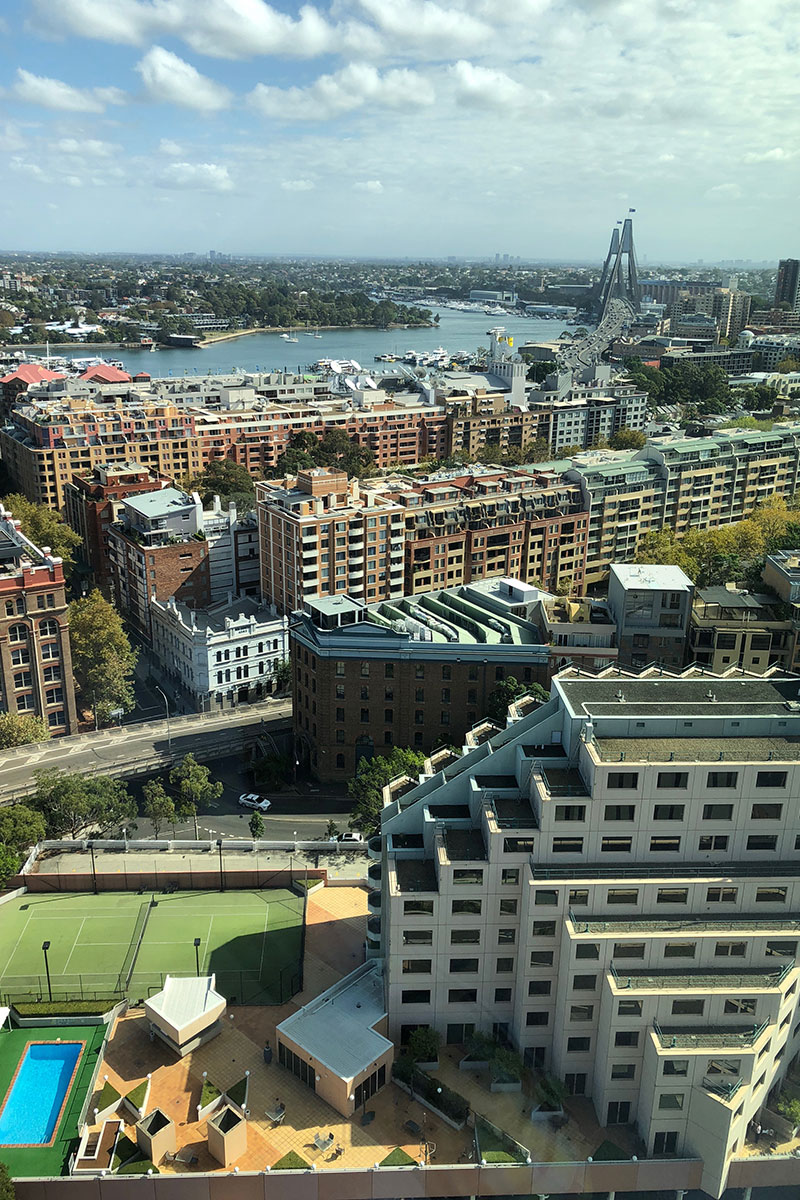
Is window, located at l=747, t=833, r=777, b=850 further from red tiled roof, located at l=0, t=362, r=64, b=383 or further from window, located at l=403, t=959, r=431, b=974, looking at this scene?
red tiled roof, located at l=0, t=362, r=64, b=383

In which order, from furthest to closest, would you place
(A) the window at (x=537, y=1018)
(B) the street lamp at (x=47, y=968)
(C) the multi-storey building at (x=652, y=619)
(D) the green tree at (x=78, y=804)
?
(C) the multi-storey building at (x=652, y=619) → (D) the green tree at (x=78, y=804) → (B) the street lamp at (x=47, y=968) → (A) the window at (x=537, y=1018)

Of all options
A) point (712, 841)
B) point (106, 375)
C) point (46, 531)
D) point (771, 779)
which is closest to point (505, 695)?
point (712, 841)

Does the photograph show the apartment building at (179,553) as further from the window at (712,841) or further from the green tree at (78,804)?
the window at (712,841)

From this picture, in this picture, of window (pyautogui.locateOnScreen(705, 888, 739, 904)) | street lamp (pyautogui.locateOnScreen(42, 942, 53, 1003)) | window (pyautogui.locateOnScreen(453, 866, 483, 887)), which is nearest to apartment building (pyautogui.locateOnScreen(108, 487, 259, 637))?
street lamp (pyautogui.locateOnScreen(42, 942, 53, 1003))

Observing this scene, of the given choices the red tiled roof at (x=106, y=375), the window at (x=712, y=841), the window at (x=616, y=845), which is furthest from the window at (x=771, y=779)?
the red tiled roof at (x=106, y=375)

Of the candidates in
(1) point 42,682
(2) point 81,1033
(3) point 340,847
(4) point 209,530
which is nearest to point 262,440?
(4) point 209,530
